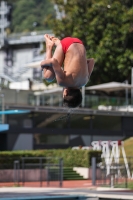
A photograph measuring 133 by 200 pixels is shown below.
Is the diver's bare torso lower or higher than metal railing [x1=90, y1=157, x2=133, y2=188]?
higher

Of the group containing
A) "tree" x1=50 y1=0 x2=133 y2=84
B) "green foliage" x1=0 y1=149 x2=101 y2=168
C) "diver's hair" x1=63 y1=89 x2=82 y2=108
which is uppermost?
"tree" x1=50 y1=0 x2=133 y2=84

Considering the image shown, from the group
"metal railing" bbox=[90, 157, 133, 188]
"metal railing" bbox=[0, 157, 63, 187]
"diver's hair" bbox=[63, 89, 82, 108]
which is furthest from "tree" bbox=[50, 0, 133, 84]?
"diver's hair" bbox=[63, 89, 82, 108]

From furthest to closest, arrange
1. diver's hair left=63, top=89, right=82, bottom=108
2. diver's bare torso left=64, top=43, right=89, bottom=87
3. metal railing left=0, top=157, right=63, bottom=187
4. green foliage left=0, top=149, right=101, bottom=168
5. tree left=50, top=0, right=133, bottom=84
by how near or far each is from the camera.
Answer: tree left=50, top=0, right=133, bottom=84, green foliage left=0, top=149, right=101, bottom=168, metal railing left=0, top=157, right=63, bottom=187, diver's hair left=63, top=89, right=82, bottom=108, diver's bare torso left=64, top=43, right=89, bottom=87

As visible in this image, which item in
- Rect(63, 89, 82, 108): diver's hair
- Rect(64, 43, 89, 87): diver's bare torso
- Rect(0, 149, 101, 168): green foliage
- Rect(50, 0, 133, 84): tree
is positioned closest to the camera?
Rect(64, 43, 89, 87): diver's bare torso

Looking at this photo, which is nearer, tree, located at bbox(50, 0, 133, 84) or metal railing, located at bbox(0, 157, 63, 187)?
metal railing, located at bbox(0, 157, 63, 187)

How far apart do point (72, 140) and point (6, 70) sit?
2818 centimetres

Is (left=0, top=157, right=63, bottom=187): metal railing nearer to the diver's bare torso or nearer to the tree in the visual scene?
the tree

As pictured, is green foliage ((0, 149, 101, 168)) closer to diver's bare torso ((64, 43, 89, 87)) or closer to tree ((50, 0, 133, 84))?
tree ((50, 0, 133, 84))

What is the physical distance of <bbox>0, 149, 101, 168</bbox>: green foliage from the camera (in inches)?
1203

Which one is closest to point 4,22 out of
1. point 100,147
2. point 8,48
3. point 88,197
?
point 8,48

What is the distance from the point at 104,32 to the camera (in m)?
47.4

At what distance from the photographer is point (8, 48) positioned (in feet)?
252

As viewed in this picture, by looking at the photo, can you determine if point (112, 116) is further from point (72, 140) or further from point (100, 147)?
point (100, 147)

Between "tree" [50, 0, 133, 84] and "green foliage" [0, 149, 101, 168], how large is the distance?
15.4 meters
